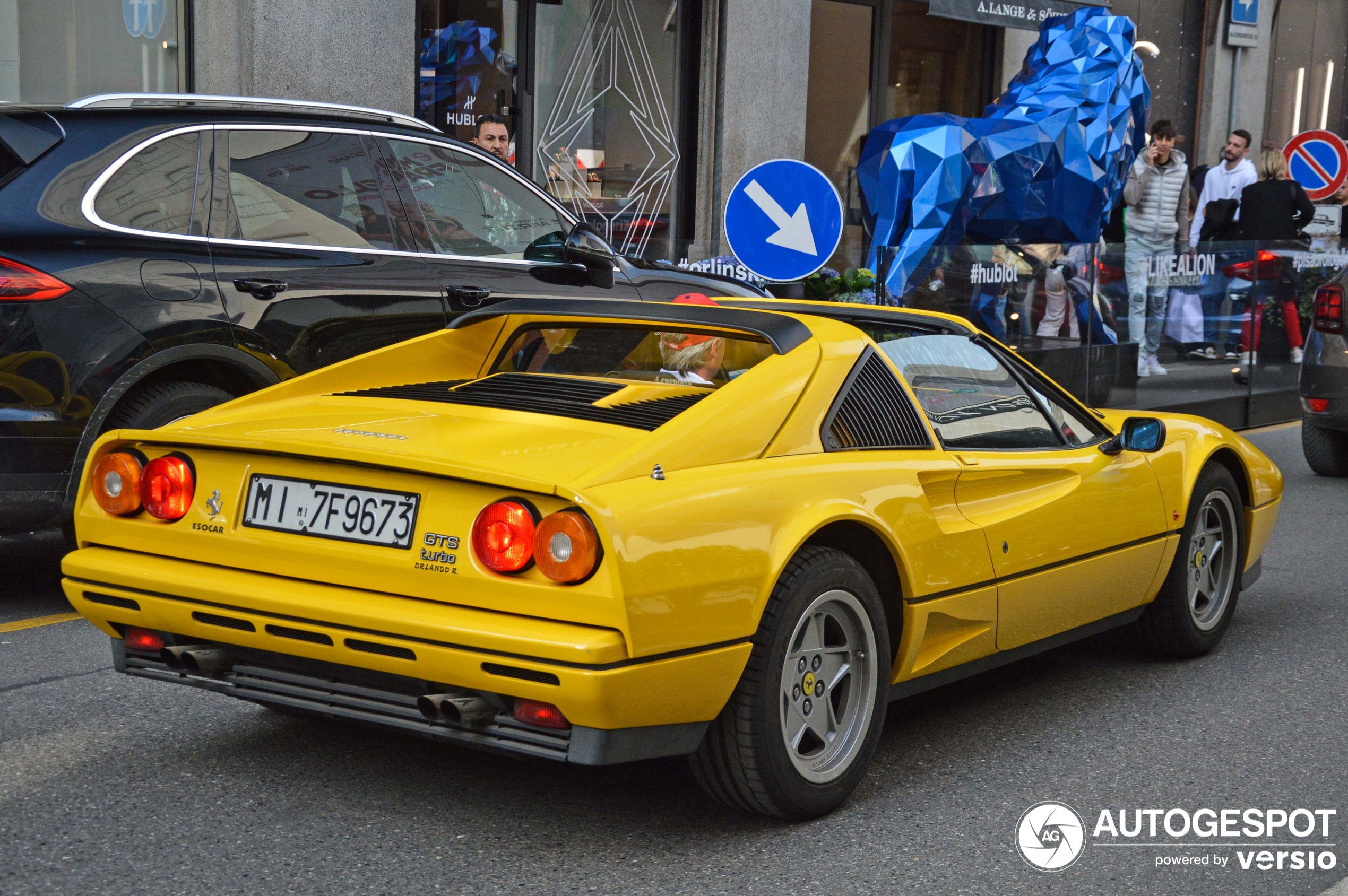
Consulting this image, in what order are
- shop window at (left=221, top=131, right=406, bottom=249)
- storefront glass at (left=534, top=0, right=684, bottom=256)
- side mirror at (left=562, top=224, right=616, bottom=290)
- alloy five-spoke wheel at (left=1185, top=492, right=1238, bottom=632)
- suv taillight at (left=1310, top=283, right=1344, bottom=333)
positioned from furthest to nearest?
storefront glass at (left=534, top=0, right=684, bottom=256) → suv taillight at (left=1310, top=283, right=1344, bottom=333) → side mirror at (left=562, top=224, right=616, bottom=290) → shop window at (left=221, top=131, right=406, bottom=249) → alloy five-spoke wheel at (left=1185, top=492, right=1238, bottom=632)

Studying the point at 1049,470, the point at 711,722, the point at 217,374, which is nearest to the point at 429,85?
the point at 217,374

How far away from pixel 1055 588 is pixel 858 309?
1.03 meters

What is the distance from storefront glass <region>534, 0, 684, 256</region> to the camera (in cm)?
1484

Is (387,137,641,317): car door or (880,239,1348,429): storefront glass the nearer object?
(387,137,641,317): car door

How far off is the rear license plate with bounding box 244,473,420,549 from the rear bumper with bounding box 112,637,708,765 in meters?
0.30

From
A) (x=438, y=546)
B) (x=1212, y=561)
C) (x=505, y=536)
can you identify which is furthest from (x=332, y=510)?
(x=1212, y=561)

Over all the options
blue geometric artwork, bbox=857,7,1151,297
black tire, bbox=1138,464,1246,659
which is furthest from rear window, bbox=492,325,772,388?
blue geometric artwork, bbox=857,7,1151,297

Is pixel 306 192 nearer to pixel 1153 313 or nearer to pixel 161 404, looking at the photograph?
pixel 161 404

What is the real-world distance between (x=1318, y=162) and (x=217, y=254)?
48.9 feet

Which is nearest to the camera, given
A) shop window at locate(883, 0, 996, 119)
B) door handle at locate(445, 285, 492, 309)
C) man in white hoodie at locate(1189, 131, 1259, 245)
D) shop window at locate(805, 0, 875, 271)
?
door handle at locate(445, 285, 492, 309)

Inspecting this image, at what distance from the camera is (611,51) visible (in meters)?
15.2

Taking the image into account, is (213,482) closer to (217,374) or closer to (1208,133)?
(217,374)

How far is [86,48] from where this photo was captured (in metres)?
12.1
